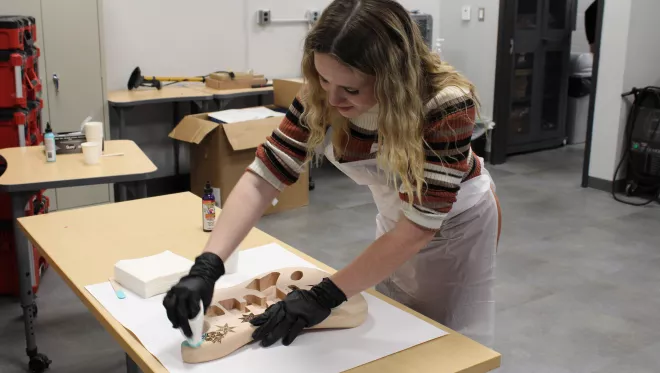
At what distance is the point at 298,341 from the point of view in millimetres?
1392

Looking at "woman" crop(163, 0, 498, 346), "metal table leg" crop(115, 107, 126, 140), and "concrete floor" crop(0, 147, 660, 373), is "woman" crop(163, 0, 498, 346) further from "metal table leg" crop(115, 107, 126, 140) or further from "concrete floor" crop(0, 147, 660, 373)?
"metal table leg" crop(115, 107, 126, 140)

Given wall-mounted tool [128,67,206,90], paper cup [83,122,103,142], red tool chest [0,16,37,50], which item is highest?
red tool chest [0,16,37,50]

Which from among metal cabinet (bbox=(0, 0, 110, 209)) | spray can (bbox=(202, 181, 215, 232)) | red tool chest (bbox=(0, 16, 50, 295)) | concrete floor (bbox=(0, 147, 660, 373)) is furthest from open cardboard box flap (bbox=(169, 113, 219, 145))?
spray can (bbox=(202, 181, 215, 232))

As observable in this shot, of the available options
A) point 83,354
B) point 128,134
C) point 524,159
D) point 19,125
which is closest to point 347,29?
point 83,354

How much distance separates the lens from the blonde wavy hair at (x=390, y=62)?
1270 millimetres

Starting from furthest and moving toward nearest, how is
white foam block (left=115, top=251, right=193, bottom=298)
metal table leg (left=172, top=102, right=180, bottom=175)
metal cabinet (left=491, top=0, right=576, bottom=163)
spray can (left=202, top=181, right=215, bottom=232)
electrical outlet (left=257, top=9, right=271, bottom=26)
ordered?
metal cabinet (left=491, top=0, right=576, bottom=163) → electrical outlet (left=257, top=9, right=271, bottom=26) → metal table leg (left=172, top=102, right=180, bottom=175) → spray can (left=202, top=181, right=215, bottom=232) → white foam block (left=115, top=251, right=193, bottom=298)

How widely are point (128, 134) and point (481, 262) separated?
3.56 m

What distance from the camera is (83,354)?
2668 millimetres

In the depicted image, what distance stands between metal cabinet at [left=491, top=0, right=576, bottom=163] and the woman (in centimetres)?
435

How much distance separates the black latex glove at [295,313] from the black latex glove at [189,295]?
0.41 ft

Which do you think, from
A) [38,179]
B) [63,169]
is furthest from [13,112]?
[38,179]

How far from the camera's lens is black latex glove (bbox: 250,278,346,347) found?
1.36 metres

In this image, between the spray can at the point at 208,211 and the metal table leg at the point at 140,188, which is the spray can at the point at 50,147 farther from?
the spray can at the point at 208,211

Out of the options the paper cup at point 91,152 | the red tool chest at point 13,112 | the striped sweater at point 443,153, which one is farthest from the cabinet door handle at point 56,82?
the striped sweater at point 443,153
